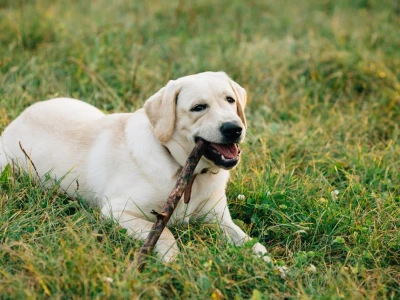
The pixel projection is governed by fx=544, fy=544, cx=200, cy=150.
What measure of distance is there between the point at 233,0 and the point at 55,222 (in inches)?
237

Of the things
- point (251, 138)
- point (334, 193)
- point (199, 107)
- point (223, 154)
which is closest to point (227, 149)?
point (223, 154)

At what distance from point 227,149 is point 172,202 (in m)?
0.48

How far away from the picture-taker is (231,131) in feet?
9.99

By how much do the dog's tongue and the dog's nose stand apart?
102 millimetres

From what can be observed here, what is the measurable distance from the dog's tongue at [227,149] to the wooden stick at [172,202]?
0.07m

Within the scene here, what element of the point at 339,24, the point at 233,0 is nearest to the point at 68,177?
the point at 339,24

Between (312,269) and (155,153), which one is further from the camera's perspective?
(155,153)

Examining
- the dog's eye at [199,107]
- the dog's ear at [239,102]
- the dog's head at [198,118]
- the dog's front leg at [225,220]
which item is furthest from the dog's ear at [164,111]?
the dog's front leg at [225,220]

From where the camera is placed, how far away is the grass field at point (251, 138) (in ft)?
8.79

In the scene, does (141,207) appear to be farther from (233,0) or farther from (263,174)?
(233,0)

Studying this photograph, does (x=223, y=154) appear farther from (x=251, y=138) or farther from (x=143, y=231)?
(x=251, y=138)

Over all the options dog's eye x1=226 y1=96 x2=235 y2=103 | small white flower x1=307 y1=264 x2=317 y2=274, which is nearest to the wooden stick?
dog's eye x1=226 y1=96 x2=235 y2=103

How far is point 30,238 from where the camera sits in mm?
2869

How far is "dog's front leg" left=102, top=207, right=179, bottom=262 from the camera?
2930 mm
